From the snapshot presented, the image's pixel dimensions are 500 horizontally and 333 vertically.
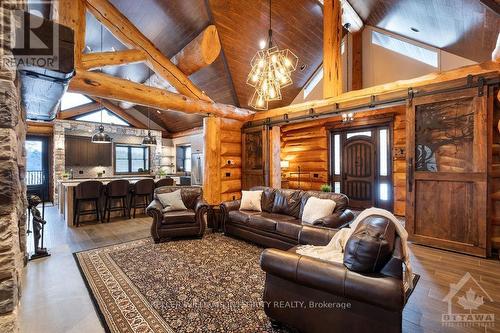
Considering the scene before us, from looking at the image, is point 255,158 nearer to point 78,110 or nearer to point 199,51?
point 199,51

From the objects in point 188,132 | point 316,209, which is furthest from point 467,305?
point 188,132

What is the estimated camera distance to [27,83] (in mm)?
1976

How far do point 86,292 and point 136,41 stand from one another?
4.19m

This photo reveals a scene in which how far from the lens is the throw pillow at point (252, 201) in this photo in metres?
4.40

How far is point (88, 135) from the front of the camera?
346 inches

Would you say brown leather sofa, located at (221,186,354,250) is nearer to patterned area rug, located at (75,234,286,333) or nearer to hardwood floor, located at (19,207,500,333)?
patterned area rug, located at (75,234,286,333)

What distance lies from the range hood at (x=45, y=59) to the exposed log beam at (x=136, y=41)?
2470 millimetres

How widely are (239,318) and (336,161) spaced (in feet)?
19.5

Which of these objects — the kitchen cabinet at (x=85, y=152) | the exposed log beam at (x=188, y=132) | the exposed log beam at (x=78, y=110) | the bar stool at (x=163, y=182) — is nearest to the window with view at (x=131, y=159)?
the kitchen cabinet at (x=85, y=152)

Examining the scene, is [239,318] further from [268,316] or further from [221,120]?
[221,120]

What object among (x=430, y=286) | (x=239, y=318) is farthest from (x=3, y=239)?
(x=430, y=286)

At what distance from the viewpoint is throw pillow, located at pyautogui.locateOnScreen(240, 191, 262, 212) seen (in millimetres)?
4397

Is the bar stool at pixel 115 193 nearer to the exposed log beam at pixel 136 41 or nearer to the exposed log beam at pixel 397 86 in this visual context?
the exposed log beam at pixel 136 41

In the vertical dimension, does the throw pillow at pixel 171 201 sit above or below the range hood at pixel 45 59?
below
